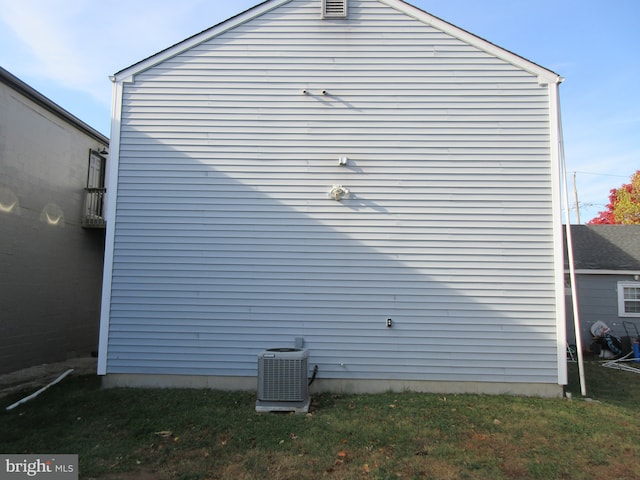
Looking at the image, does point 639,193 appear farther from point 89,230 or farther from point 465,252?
point 89,230

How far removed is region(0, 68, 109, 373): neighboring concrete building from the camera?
8648 mm

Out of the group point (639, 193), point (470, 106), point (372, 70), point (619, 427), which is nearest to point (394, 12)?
point (372, 70)

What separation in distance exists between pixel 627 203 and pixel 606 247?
14083 millimetres

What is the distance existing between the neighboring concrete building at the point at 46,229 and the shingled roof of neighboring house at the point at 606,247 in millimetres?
13000

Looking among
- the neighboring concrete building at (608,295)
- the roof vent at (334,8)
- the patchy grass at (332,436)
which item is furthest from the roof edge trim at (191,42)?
the neighboring concrete building at (608,295)

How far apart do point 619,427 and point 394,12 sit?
649 cm

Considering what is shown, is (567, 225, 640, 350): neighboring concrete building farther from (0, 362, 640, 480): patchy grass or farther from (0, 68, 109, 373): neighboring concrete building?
(0, 68, 109, 373): neighboring concrete building

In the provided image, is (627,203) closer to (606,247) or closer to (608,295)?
(606,247)

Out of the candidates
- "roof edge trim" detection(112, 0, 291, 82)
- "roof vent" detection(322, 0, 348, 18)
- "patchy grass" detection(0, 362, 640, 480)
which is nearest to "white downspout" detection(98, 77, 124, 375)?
"roof edge trim" detection(112, 0, 291, 82)

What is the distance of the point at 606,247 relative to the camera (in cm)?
1432

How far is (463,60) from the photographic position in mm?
7270

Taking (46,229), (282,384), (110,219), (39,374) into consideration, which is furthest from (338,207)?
(46,229)

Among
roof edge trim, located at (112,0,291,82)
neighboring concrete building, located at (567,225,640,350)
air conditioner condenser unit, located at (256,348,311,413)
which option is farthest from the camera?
neighboring concrete building, located at (567,225,640,350)

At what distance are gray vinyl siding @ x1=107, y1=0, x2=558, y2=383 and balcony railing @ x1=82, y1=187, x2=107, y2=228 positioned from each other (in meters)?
4.65
